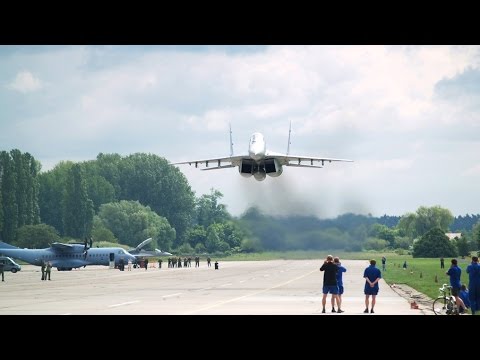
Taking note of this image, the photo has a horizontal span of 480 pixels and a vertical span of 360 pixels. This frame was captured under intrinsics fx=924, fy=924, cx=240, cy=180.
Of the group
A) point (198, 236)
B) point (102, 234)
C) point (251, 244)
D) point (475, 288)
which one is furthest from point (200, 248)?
point (475, 288)

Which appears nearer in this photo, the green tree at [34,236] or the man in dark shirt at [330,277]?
the man in dark shirt at [330,277]

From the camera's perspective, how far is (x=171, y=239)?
158 meters

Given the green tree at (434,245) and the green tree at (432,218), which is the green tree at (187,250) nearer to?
the green tree at (434,245)

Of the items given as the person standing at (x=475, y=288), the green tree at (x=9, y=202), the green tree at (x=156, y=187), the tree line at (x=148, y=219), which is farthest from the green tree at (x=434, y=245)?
the person standing at (x=475, y=288)

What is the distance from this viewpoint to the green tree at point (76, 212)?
141 meters

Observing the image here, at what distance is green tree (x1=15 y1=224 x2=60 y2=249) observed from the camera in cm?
12031

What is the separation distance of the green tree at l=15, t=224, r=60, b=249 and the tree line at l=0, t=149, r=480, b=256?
0.13 metres

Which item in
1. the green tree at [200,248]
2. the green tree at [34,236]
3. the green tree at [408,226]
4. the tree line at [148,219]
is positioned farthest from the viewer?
the green tree at [408,226]

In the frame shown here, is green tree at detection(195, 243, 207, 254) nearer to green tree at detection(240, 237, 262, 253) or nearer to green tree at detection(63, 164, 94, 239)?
green tree at detection(63, 164, 94, 239)

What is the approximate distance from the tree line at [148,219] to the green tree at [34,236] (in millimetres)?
130

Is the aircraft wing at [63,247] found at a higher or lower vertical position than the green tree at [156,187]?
lower

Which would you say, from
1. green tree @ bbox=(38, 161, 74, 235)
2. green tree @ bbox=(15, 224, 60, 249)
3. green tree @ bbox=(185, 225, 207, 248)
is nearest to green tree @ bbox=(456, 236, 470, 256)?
green tree @ bbox=(185, 225, 207, 248)
